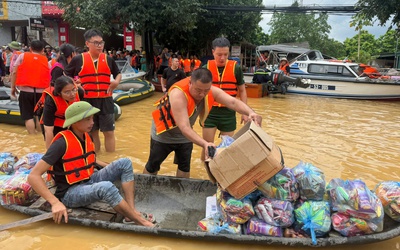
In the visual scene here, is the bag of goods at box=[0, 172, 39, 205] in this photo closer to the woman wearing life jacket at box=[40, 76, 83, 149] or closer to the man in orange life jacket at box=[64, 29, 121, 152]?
the woman wearing life jacket at box=[40, 76, 83, 149]

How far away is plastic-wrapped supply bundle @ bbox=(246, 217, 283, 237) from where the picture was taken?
3041 millimetres

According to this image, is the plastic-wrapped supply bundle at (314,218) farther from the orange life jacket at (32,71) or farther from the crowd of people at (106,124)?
the orange life jacket at (32,71)

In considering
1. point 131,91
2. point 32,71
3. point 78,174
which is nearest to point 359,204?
point 78,174

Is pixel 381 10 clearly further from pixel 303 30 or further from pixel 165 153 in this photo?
pixel 303 30

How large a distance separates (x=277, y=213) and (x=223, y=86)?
2347mm

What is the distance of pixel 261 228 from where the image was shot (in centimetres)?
305

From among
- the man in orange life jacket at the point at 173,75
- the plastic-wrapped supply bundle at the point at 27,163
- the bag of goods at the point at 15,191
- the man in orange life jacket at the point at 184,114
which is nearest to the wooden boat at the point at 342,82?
the man in orange life jacket at the point at 173,75

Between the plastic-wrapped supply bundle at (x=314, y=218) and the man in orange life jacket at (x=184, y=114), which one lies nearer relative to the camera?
the plastic-wrapped supply bundle at (x=314, y=218)

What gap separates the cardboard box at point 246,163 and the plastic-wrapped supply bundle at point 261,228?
25 cm

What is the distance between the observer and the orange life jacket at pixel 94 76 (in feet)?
17.1

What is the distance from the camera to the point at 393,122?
9617mm

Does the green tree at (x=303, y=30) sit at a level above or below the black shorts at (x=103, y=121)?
above

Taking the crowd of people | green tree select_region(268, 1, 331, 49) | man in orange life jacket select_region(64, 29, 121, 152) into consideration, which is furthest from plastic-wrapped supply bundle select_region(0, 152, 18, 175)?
green tree select_region(268, 1, 331, 49)

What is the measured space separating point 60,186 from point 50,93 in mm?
1437
